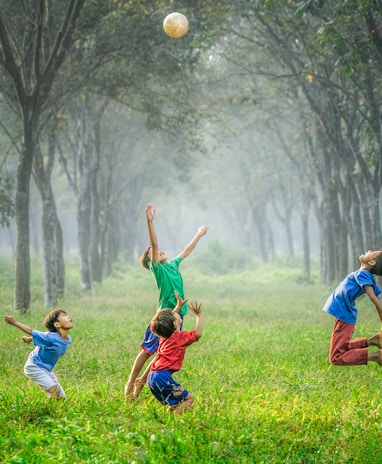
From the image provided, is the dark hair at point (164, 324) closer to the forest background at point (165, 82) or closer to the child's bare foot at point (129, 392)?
the child's bare foot at point (129, 392)

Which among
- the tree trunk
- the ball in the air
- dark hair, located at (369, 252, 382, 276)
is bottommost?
dark hair, located at (369, 252, 382, 276)

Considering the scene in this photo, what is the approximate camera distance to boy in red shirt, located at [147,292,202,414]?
5727mm

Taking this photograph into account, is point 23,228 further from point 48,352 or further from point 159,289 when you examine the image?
point 48,352

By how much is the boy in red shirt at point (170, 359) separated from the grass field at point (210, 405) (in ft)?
0.53

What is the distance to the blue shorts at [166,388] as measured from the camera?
5715 millimetres

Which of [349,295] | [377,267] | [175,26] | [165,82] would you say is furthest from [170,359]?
[165,82]

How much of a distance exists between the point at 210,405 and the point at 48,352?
1771mm

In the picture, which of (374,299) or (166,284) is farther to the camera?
(374,299)

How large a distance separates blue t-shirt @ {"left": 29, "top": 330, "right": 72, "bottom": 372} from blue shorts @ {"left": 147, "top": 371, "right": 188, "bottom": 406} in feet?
3.64

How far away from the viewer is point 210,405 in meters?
6.22

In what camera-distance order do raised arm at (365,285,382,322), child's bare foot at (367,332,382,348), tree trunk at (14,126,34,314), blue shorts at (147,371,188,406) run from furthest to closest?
tree trunk at (14,126,34,314) < child's bare foot at (367,332,382,348) < raised arm at (365,285,382,322) < blue shorts at (147,371,188,406)

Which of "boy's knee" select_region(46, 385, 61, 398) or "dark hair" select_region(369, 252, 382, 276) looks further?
"dark hair" select_region(369, 252, 382, 276)

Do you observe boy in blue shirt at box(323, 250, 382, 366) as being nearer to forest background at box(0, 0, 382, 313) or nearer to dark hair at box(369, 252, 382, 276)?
dark hair at box(369, 252, 382, 276)

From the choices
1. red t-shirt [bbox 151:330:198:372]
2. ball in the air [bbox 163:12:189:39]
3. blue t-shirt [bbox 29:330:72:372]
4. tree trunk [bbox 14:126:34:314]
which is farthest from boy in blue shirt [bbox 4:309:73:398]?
tree trunk [bbox 14:126:34:314]
